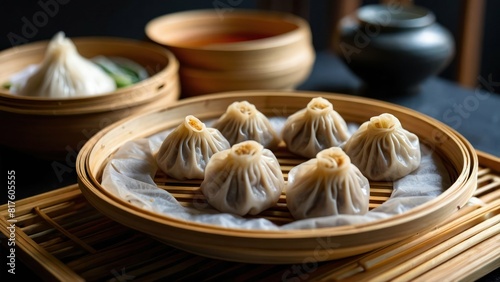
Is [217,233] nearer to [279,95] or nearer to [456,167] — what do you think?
[456,167]

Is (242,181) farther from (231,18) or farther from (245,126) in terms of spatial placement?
(231,18)

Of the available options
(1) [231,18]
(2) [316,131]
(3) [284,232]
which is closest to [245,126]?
(2) [316,131]

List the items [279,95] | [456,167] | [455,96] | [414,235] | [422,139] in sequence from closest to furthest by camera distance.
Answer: [414,235], [456,167], [422,139], [279,95], [455,96]

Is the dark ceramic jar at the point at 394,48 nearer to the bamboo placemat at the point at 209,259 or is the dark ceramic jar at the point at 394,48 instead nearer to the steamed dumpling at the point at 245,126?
the steamed dumpling at the point at 245,126

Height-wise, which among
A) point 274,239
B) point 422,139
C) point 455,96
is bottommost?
point 455,96

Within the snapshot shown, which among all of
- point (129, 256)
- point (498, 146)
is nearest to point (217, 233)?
point (129, 256)

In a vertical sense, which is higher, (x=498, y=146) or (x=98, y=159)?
(x=98, y=159)

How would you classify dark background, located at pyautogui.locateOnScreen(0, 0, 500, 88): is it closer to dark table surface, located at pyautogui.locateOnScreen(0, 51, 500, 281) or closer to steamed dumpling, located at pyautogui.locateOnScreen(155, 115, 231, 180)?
dark table surface, located at pyautogui.locateOnScreen(0, 51, 500, 281)

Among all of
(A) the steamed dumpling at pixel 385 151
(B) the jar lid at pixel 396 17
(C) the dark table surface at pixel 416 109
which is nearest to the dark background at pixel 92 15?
(C) the dark table surface at pixel 416 109
